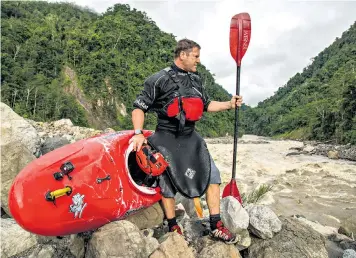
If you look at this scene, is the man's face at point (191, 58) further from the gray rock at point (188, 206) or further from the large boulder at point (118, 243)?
the gray rock at point (188, 206)

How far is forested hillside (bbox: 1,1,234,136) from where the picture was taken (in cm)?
3055

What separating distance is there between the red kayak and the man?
0.32 meters

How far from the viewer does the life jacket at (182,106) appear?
293 cm

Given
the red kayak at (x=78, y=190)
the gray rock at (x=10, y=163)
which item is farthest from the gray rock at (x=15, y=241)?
the red kayak at (x=78, y=190)

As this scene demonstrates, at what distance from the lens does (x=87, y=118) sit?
35656 mm

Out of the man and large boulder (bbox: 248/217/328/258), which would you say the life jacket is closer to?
the man

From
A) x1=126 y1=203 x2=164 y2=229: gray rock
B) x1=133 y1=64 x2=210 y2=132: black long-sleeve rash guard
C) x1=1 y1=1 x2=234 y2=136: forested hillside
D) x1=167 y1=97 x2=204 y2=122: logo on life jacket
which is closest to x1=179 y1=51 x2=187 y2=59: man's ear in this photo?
x1=133 y1=64 x2=210 y2=132: black long-sleeve rash guard

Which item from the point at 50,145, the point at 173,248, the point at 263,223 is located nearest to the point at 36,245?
the point at 173,248

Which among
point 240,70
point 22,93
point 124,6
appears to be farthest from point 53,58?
point 240,70

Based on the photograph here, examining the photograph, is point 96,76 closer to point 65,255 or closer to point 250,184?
point 250,184

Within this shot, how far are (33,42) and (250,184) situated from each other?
117ft

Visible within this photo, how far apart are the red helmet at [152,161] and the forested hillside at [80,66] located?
27.0 meters

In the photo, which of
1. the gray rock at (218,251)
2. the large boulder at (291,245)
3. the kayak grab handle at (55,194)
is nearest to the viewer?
the kayak grab handle at (55,194)

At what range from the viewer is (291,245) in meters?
3.00
